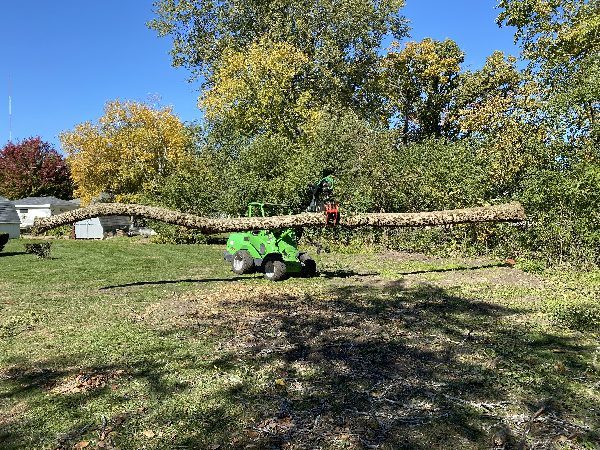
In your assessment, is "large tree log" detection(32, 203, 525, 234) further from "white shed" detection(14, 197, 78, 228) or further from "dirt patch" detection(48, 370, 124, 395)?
"white shed" detection(14, 197, 78, 228)

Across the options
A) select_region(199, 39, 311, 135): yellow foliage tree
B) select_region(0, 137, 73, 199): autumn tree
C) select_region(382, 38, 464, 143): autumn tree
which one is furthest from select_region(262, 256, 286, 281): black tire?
select_region(0, 137, 73, 199): autumn tree

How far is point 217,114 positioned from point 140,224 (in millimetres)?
14906

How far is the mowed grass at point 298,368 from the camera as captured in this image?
138 inches

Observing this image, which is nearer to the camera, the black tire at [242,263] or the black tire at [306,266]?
the black tire at [306,266]

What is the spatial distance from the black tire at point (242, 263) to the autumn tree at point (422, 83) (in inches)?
1088

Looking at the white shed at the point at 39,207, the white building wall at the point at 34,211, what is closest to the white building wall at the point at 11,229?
the white shed at the point at 39,207

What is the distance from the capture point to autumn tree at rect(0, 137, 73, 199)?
48.1 m

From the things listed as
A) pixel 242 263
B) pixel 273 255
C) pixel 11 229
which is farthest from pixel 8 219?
pixel 273 255

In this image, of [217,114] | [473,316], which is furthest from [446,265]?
[217,114]

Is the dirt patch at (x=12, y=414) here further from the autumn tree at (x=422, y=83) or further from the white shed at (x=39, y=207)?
the white shed at (x=39, y=207)

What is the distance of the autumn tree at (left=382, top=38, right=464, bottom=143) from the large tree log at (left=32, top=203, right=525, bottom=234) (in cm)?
2596

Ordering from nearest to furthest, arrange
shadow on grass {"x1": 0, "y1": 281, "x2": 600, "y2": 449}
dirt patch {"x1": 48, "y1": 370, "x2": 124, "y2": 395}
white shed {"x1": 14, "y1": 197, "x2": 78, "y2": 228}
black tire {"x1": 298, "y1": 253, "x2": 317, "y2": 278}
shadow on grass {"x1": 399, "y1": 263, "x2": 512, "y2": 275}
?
shadow on grass {"x1": 0, "y1": 281, "x2": 600, "y2": 449}, dirt patch {"x1": 48, "y1": 370, "x2": 124, "y2": 395}, black tire {"x1": 298, "y1": 253, "x2": 317, "y2": 278}, shadow on grass {"x1": 399, "y1": 263, "x2": 512, "y2": 275}, white shed {"x1": 14, "y1": 197, "x2": 78, "y2": 228}

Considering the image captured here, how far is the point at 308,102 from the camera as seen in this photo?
99.8ft

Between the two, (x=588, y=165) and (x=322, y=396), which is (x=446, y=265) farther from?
(x=322, y=396)
